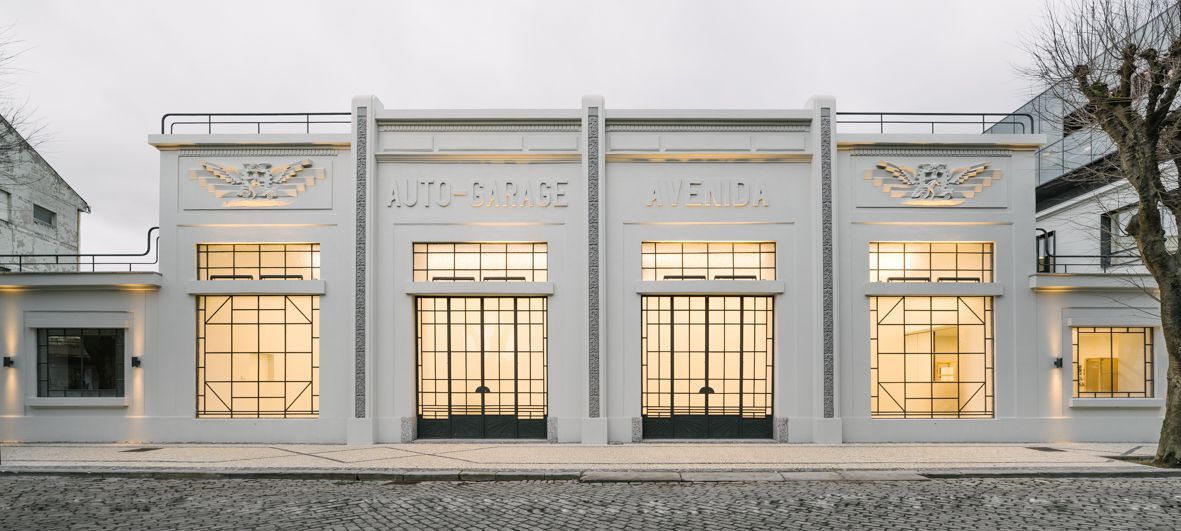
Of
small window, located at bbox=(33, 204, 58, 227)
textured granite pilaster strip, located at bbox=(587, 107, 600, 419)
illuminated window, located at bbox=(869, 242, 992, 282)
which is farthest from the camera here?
small window, located at bbox=(33, 204, 58, 227)

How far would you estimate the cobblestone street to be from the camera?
25.4 feet

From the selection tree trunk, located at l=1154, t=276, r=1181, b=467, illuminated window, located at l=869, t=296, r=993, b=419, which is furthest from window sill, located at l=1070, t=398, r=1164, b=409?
tree trunk, located at l=1154, t=276, r=1181, b=467

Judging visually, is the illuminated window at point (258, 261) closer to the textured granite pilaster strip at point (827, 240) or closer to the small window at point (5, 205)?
the textured granite pilaster strip at point (827, 240)

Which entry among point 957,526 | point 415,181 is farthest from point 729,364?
point 415,181

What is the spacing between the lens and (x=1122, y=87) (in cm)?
1099

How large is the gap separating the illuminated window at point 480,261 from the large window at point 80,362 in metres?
A: 6.21

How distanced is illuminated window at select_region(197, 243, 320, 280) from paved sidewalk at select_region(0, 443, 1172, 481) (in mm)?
3308

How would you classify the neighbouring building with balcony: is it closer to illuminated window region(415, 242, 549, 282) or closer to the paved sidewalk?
the paved sidewalk

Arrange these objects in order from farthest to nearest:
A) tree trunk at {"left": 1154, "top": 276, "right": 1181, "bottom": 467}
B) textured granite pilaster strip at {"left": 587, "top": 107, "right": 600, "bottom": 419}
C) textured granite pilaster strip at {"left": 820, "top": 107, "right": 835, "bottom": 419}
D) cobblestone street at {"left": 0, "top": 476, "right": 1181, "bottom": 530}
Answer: textured granite pilaster strip at {"left": 820, "top": 107, "right": 835, "bottom": 419}
textured granite pilaster strip at {"left": 587, "top": 107, "right": 600, "bottom": 419}
tree trunk at {"left": 1154, "top": 276, "right": 1181, "bottom": 467}
cobblestone street at {"left": 0, "top": 476, "right": 1181, "bottom": 530}

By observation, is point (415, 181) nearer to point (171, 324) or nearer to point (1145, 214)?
point (171, 324)

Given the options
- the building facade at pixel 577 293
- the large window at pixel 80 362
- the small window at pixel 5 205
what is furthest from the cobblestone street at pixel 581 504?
the small window at pixel 5 205

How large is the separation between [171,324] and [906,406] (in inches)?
572

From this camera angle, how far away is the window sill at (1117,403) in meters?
13.5

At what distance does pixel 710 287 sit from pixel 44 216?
20863 millimetres
